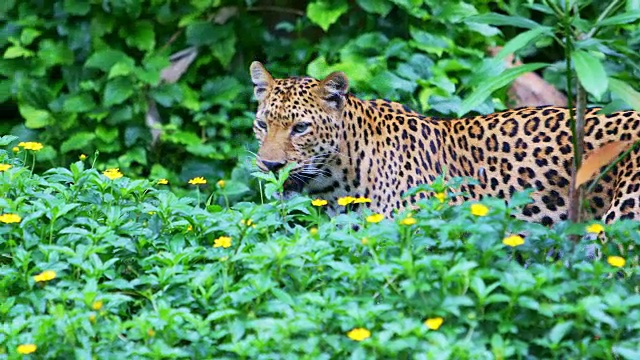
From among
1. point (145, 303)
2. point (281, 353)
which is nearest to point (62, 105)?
point (145, 303)

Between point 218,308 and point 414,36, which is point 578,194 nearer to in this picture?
point 218,308

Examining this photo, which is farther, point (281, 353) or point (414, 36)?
point (414, 36)

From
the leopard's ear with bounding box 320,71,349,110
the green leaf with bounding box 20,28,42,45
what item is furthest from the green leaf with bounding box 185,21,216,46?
the leopard's ear with bounding box 320,71,349,110

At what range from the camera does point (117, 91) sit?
A: 435 inches

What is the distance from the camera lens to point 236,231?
5.77 metres

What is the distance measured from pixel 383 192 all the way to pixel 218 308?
2.57 meters

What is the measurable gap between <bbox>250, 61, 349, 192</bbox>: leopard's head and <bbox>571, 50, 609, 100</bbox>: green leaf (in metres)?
2.68

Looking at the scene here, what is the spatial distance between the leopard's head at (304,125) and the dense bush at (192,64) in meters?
2.63

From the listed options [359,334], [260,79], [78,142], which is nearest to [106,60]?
[78,142]

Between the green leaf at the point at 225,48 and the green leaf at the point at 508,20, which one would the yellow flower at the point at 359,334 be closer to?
the green leaf at the point at 508,20

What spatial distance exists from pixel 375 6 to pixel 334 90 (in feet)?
9.79

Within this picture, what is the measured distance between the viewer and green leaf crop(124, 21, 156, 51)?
1123 centimetres

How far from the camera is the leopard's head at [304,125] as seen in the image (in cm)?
763

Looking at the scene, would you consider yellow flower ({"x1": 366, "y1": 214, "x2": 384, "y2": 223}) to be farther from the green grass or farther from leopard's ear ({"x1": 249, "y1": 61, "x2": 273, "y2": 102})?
leopard's ear ({"x1": 249, "y1": 61, "x2": 273, "y2": 102})
